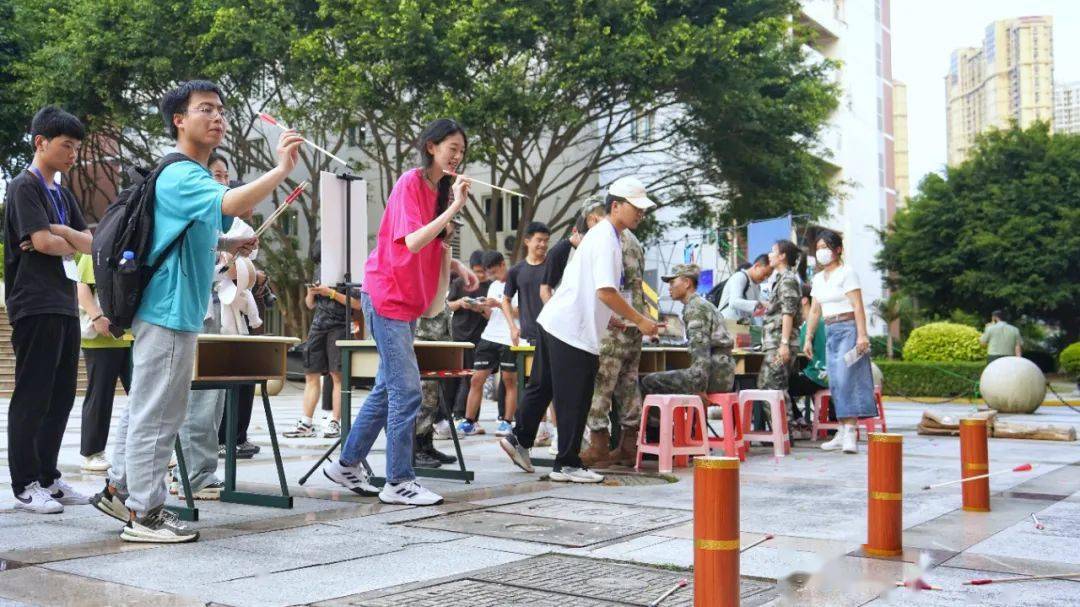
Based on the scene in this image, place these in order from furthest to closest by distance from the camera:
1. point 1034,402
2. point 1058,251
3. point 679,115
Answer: point 1058,251
point 679,115
point 1034,402

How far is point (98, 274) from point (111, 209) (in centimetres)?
60

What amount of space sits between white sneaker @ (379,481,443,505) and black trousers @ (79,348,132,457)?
6.23ft

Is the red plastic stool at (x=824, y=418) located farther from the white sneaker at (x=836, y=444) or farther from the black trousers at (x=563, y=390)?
the black trousers at (x=563, y=390)

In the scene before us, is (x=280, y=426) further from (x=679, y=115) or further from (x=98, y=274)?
(x=679, y=115)

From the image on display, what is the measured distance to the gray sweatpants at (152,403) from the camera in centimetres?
455

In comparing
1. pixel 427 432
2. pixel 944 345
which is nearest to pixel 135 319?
pixel 427 432

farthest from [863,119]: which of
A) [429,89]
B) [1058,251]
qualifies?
[429,89]

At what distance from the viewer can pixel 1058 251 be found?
35844 millimetres

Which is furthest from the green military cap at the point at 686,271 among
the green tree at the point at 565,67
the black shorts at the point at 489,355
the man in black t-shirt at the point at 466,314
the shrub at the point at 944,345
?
the shrub at the point at 944,345

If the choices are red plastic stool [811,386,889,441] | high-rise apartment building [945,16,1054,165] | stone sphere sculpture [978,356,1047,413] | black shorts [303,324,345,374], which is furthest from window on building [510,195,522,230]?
high-rise apartment building [945,16,1054,165]

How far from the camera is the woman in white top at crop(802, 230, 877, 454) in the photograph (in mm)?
8992

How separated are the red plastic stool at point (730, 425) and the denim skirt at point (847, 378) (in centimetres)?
96

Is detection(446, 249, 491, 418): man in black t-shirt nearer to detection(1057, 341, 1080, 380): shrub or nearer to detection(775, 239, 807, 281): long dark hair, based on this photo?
detection(775, 239, 807, 281): long dark hair

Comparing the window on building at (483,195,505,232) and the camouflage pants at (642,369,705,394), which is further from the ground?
the window on building at (483,195,505,232)
